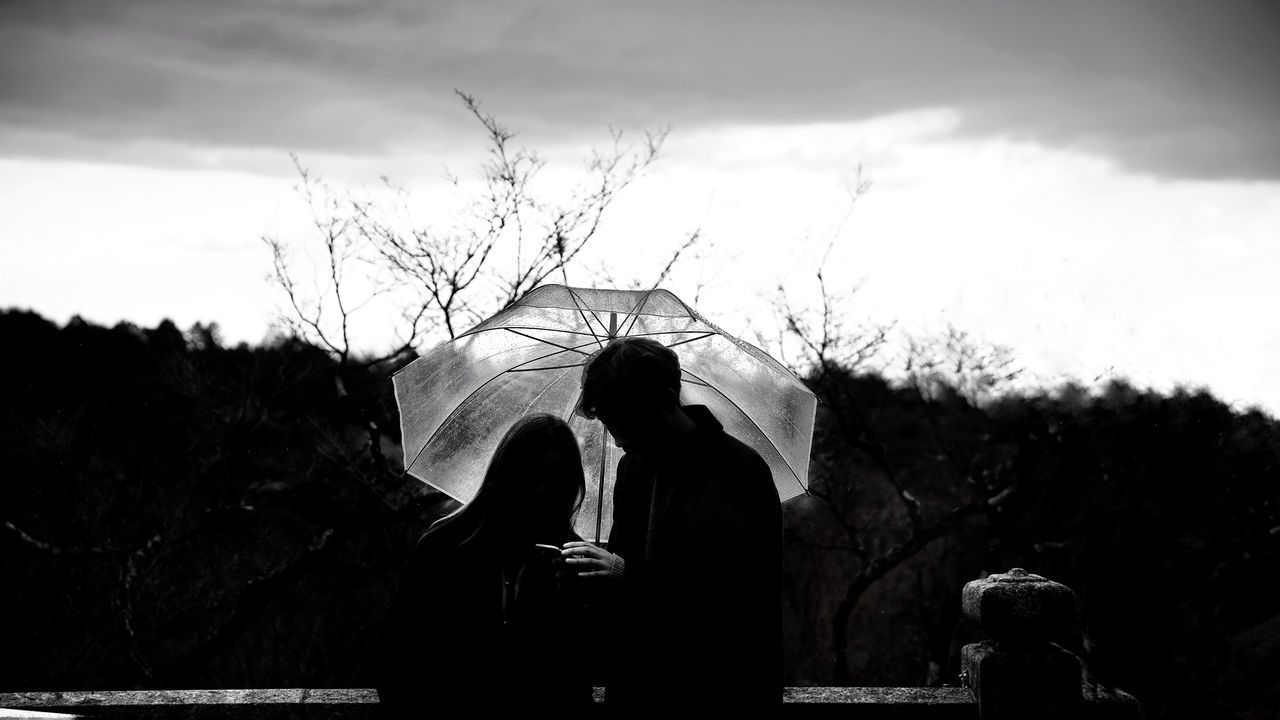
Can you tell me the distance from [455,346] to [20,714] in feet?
5.60

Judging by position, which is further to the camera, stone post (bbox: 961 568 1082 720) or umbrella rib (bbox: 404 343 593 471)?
stone post (bbox: 961 568 1082 720)

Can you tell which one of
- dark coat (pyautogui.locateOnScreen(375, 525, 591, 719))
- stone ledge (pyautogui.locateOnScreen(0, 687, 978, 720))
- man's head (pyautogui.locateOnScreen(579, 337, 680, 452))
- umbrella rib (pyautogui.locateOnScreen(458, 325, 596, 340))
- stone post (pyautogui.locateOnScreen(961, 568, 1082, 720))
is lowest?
stone ledge (pyautogui.locateOnScreen(0, 687, 978, 720))

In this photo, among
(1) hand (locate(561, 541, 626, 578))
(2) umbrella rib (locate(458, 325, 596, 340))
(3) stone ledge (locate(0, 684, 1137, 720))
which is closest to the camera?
(1) hand (locate(561, 541, 626, 578))

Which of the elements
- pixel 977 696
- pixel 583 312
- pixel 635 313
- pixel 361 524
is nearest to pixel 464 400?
pixel 583 312

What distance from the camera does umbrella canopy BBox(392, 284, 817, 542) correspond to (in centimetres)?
310

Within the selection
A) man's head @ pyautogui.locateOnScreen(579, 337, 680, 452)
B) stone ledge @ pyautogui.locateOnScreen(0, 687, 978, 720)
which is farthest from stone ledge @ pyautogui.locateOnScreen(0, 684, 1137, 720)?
man's head @ pyautogui.locateOnScreen(579, 337, 680, 452)

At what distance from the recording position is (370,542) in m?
13.2

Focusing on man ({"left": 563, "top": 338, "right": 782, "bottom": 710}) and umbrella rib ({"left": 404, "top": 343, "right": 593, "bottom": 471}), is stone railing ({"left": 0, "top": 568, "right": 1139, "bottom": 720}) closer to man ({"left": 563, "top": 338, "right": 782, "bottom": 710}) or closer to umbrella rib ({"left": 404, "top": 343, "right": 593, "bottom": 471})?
umbrella rib ({"left": 404, "top": 343, "right": 593, "bottom": 471})

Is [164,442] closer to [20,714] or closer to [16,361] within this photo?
[16,361]

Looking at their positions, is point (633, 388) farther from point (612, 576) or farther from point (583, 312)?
point (583, 312)

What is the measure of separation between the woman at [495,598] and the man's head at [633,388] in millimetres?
122

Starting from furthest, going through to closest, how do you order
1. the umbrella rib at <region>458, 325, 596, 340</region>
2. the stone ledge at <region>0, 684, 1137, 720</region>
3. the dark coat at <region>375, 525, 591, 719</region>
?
the stone ledge at <region>0, 684, 1137, 720</region>, the umbrella rib at <region>458, 325, 596, 340</region>, the dark coat at <region>375, 525, 591, 719</region>

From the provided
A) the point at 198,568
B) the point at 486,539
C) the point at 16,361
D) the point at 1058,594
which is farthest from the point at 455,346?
the point at 16,361

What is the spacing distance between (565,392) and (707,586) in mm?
1140
